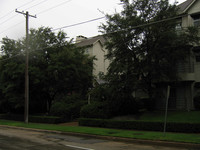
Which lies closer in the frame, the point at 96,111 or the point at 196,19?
the point at 96,111

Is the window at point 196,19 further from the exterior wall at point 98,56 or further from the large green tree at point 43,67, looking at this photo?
the exterior wall at point 98,56

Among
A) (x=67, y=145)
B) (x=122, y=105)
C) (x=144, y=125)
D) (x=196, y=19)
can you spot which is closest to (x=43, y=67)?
(x=122, y=105)

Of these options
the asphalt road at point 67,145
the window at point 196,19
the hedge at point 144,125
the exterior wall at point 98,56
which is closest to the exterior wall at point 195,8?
the window at point 196,19

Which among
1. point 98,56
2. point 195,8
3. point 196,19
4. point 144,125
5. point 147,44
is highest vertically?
point 195,8

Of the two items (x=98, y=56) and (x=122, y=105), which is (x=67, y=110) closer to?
(x=122, y=105)

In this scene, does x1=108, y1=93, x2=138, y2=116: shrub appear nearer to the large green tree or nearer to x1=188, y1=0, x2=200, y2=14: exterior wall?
the large green tree

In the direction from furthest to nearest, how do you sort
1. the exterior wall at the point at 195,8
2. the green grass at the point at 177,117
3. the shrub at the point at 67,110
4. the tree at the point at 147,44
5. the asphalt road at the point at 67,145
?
1. the shrub at the point at 67,110
2. the exterior wall at the point at 195,8
3. the tree at the point at 147,44
4. the green grass at the point at 177,117
5. the asphalt road at the point at 67,145

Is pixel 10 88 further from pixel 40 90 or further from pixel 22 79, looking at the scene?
pixel 40 90

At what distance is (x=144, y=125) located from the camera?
584 inches

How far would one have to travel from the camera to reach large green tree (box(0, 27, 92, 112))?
79.9 feet

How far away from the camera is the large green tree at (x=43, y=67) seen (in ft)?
79.9

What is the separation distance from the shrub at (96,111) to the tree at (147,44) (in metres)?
2.38

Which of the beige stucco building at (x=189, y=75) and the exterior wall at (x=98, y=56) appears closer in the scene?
the beige stucco building at (x=189, y=75)

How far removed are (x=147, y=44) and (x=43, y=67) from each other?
13.1 m
